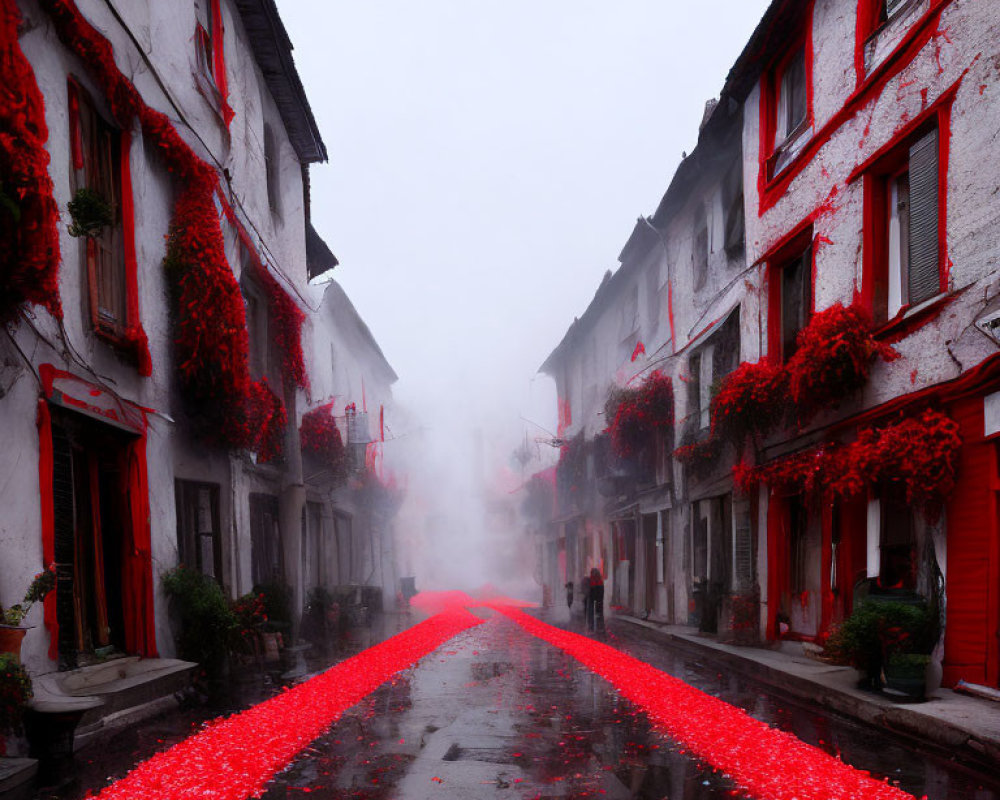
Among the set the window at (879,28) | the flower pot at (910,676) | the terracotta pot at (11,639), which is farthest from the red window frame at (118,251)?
the window at (879,28)

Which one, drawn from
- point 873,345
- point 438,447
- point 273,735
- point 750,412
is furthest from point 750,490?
point 438,447

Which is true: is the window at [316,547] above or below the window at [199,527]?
below

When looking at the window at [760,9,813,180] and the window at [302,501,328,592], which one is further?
the window at [302,501,328,592]

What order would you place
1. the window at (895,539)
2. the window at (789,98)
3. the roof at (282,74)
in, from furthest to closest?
1. the roof at (282,74)
2. the window at (789,98)
3. the window at (895,539)

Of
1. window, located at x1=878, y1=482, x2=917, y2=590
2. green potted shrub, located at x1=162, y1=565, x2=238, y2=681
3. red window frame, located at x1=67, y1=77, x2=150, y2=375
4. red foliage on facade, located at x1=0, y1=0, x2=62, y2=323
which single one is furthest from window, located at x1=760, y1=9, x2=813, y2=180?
green potted shrub, located at x1=162, y1=565, x2=238, y2=681

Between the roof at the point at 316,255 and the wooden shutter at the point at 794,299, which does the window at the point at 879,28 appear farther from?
the roof at the point at 316,255

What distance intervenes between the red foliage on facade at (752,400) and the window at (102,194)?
8.27m

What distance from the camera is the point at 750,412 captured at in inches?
494

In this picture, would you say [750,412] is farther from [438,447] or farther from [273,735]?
[438,447]

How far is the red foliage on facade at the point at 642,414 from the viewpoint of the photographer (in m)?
18.8

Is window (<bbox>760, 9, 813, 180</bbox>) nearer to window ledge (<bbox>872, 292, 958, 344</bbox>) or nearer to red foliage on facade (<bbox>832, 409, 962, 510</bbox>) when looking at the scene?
window ledge (<bbox>872, 292, 958, 344</bbox>)

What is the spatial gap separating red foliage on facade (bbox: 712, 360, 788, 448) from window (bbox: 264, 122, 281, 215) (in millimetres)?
9041

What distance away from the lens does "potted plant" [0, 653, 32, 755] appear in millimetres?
5508

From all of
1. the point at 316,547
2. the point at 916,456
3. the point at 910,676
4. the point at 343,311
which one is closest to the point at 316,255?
the point at 343,311
